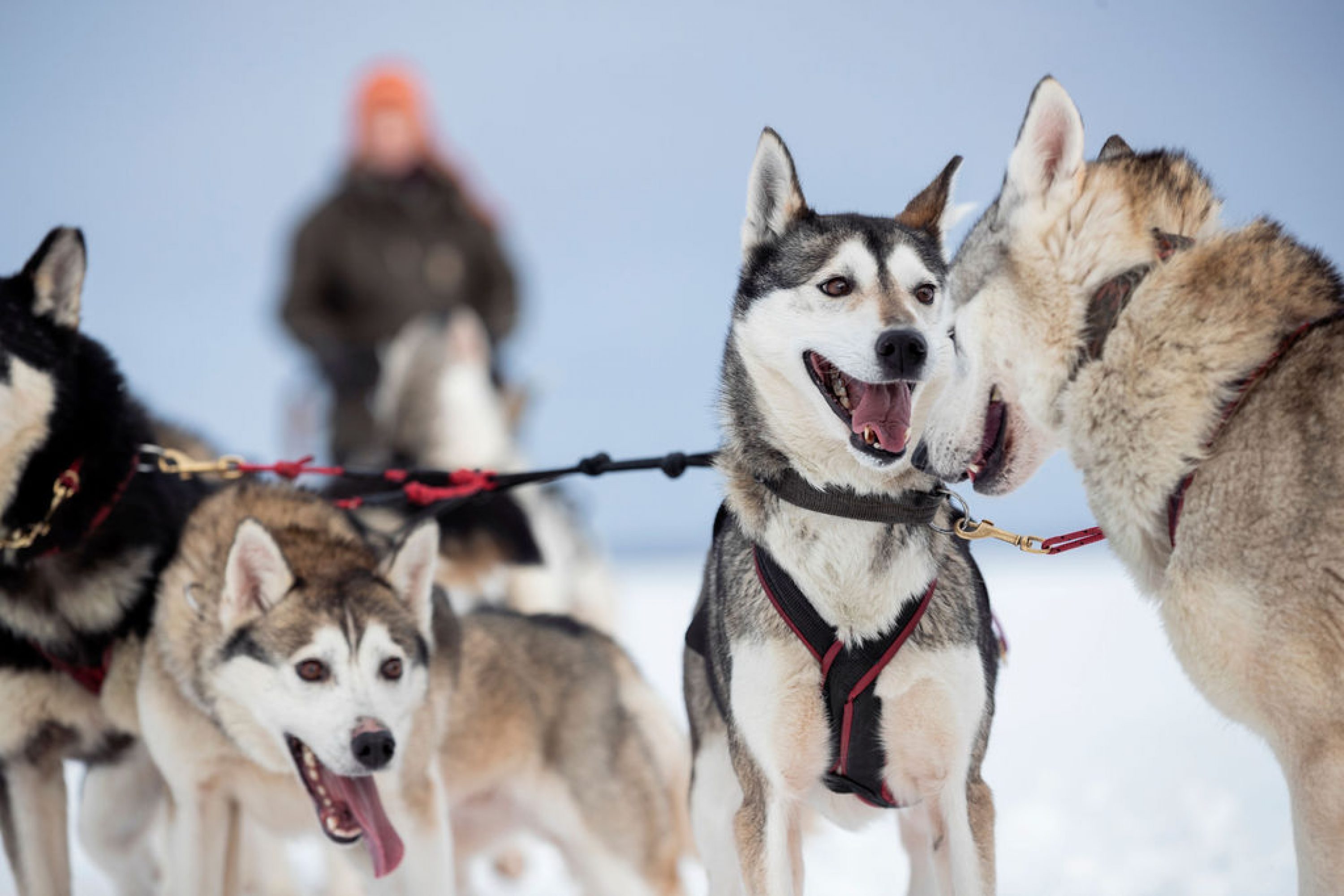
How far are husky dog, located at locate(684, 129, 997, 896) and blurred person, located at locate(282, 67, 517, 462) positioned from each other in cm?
464

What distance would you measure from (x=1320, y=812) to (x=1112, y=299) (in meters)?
0.87

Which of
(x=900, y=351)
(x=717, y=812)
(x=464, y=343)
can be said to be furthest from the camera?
(x=464, y=343)

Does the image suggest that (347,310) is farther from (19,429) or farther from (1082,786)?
(1082,786)

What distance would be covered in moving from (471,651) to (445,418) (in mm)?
2111

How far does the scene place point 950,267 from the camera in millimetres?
2422

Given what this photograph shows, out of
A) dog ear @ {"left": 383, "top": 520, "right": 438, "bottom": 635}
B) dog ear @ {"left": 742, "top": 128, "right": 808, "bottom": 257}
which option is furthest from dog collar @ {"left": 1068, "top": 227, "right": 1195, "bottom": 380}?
dog ear @ {"left": 383, "top": 520, "right": 438, "bottom": 635}

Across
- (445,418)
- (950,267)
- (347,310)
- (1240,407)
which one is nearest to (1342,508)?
(1240,407)

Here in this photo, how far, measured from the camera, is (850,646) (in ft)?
7.20

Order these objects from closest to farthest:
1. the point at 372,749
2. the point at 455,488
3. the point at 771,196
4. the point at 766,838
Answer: the point at 766,838, the point at 771,196, the point at 372,749, the point at 455,488

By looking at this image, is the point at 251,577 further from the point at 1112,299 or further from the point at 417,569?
the point at 1112,299

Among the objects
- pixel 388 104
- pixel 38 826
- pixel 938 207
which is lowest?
pixel 38 826

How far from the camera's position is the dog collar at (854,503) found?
223cm

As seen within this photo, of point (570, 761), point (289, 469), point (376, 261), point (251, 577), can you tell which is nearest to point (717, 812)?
point (570, 761)

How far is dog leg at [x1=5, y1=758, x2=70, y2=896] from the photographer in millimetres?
3012
